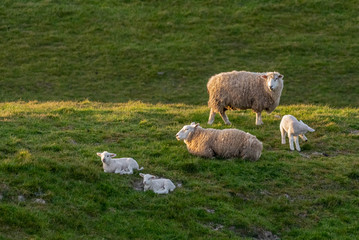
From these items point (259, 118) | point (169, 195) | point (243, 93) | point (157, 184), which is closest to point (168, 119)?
point (243, 93)

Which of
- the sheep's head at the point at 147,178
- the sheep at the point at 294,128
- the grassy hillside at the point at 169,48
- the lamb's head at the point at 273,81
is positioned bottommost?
the grassy hillside at the point at 169,48

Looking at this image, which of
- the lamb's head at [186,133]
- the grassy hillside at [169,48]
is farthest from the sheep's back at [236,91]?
the grassy hillside at [169,48]

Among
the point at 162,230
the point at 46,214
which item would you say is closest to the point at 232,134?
the point at 162,230

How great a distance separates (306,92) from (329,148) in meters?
16.5

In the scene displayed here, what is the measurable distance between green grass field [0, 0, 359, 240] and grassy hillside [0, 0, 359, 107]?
0.11 meters

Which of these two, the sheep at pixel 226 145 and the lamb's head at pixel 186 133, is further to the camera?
the lamb's head at pixel 186 133

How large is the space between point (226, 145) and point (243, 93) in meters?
4.32

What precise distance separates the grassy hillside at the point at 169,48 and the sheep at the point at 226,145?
16396 millimetres

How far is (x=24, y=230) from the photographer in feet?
34.1

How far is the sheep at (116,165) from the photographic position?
13.0 meters

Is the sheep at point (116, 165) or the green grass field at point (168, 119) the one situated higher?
the sheep at point (116, 165)

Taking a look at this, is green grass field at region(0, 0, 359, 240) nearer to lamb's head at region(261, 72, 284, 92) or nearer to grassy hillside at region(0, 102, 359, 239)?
grassy hillside at region(0, 102, 359, 239)

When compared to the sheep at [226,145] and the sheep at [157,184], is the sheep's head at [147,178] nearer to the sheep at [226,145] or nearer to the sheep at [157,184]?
the sheep at [157,184]

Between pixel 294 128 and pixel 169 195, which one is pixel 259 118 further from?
pixel 169 195
